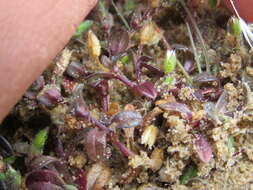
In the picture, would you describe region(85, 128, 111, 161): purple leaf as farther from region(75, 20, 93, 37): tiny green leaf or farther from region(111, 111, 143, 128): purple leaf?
region(75, 20, 93, 37): tiny green leaf

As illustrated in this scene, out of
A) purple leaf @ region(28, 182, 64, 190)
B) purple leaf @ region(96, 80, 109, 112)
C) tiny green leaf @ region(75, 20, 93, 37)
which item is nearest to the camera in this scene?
purple leaf @ region(28, 182, 64, 190)

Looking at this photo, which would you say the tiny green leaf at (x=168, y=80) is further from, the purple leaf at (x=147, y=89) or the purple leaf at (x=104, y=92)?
the purple leaf at (x=104, y=92)

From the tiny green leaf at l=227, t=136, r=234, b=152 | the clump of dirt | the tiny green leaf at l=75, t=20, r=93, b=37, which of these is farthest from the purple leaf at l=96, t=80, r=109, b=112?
the tiny green leaf at l=227, t=136, r=234, b=152

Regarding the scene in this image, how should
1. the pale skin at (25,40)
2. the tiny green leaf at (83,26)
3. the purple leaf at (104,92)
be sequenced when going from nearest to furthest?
the pale skin at (25,40)
the purple leaf at (104,92)
the tiny green leaf at (83,26)

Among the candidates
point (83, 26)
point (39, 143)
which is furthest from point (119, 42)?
point (39, 143)

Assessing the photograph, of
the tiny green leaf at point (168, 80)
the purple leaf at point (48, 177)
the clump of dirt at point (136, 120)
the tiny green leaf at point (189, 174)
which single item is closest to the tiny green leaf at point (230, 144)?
the clump of dirt at point (136, 120)
